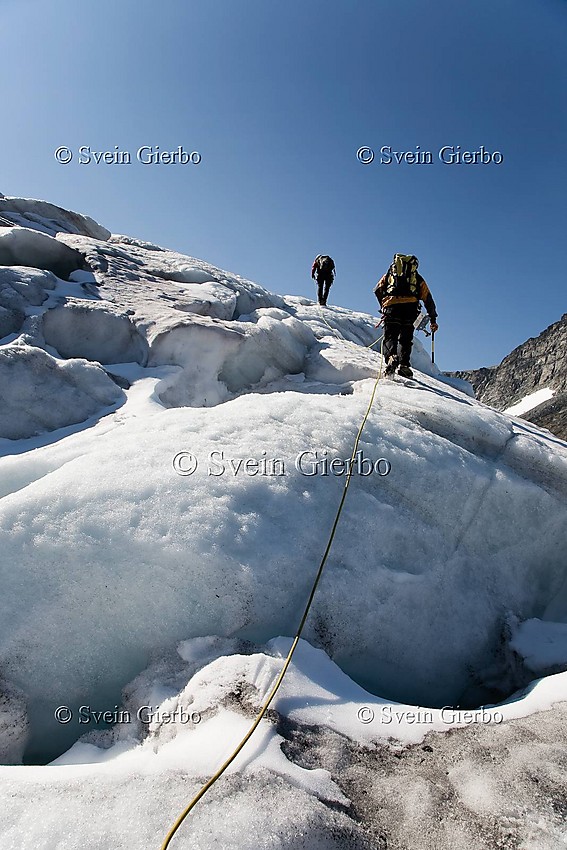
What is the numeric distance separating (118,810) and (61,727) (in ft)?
3.49

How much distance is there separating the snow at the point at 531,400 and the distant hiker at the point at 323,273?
48697 mm

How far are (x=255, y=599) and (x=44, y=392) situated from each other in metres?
4.45

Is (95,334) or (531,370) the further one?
(531,370)

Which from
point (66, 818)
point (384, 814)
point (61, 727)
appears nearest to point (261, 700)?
point (384, 814)

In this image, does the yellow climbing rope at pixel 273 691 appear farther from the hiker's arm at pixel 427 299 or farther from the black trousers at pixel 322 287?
the black trousers at pixel 322 287

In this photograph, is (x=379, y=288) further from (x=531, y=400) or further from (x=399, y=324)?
(x=531, y=400)

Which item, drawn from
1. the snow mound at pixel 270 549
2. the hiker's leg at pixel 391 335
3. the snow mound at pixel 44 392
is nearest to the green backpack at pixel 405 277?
the hiker's leg at pixel 391 335

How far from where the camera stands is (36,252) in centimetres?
927

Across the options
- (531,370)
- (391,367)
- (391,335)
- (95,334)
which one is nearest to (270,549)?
(391,367)

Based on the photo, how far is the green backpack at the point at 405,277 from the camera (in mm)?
7531

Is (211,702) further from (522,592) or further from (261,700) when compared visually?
(522,592)

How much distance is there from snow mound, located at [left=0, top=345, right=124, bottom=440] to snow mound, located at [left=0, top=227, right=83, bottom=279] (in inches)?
148

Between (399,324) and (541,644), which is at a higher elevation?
(399,324)

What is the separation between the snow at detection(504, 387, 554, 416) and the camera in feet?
192
